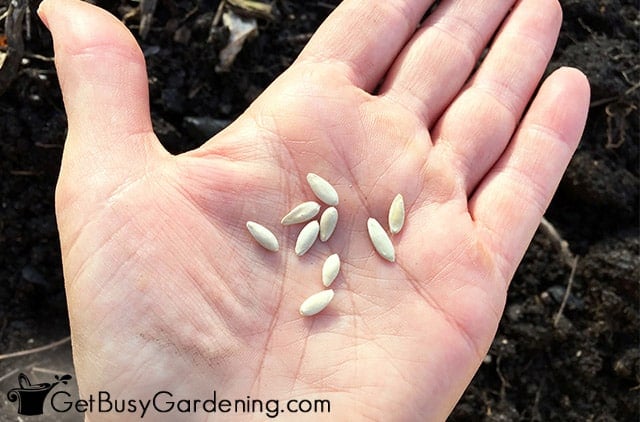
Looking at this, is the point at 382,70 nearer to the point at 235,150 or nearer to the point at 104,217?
the point at 235,150

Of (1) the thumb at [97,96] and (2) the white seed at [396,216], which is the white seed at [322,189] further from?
(1) the thumb at [97,96]

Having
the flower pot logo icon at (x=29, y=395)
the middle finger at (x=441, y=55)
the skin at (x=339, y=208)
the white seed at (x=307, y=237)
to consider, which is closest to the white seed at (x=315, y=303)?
the skin at (x=339, y=208)

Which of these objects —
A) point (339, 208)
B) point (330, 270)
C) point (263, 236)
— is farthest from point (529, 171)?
point (263, 236)

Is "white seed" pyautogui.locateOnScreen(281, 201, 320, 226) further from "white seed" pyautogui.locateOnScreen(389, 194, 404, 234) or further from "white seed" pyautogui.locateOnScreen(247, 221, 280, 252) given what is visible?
"white seed" pyautogui.locateOnScreen(389, 194, 404, 234)

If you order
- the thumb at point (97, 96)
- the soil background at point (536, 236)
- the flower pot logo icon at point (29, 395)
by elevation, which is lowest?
the flower pot logo icon at point (29, 395)

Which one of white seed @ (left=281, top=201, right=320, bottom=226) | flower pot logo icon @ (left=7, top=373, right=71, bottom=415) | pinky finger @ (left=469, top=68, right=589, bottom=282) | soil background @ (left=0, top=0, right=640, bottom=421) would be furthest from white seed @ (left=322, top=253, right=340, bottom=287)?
flower pot logo icon @ (left=7, top=373, right=71, bottom=415)

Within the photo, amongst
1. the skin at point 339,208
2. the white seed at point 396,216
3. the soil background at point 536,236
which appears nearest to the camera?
the skin at point 339,208
